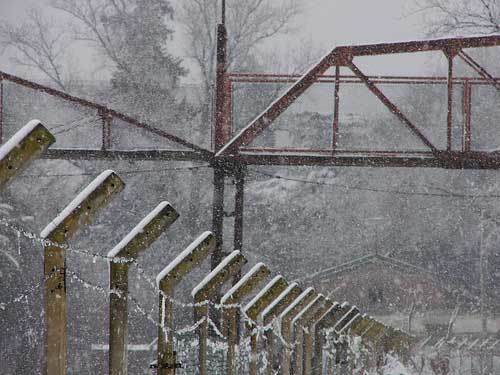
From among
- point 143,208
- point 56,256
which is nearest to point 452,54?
point 56,256

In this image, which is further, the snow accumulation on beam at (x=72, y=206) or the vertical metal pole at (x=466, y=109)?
the vertical metal pole at (x=466, y=109)

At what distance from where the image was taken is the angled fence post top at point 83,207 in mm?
3859

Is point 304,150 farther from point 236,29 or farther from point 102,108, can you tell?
point 236,29

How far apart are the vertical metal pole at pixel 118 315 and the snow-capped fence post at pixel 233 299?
1.65 m

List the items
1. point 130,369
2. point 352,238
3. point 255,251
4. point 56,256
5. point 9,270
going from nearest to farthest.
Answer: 1. point 56,256
2. point 9,270
3. point 130,369
4. point 255,251
5. point 352,238

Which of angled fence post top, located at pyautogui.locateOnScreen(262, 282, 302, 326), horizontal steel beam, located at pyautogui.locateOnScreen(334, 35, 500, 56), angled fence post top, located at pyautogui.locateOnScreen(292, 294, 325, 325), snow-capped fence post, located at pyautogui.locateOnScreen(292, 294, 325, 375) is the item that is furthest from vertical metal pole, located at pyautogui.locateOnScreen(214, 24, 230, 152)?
angled fence post top, located at pyautogui.locateOnScreen(262, 282, 302, 326)

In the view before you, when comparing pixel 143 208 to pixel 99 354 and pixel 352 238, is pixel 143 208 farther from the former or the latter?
pixel 352 238

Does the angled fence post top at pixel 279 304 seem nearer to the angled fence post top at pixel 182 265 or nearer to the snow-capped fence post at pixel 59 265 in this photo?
the angled fence post top at pixel 182 265

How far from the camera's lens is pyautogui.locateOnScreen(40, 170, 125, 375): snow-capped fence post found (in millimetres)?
3828

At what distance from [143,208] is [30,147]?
3813cm

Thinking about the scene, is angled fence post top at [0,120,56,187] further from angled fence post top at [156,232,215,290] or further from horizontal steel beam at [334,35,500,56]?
horizontal steel beam at [334,35,500,56]

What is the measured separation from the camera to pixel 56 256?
3.89m

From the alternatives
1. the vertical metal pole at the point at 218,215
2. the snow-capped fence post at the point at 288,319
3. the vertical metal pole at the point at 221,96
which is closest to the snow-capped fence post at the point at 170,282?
the snow-capped fence post at the point at 288,319

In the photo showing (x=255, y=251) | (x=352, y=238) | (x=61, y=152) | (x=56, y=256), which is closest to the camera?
(x=56, y=256)
